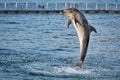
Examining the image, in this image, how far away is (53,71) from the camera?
2664 cm

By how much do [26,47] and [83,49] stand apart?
17.0 meters

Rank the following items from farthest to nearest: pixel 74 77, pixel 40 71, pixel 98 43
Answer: pixel 98 43, pixel 40 71, pixel 74 77

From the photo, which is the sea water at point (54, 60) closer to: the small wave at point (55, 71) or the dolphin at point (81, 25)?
the small wave at point (55, 71)

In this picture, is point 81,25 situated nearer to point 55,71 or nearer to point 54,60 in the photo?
point 55,71

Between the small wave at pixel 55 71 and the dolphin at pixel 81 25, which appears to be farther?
the small wave at pixel 55 71

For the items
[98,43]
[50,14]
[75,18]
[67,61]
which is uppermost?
[75,18]

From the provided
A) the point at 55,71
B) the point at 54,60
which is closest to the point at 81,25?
the point at 55,71

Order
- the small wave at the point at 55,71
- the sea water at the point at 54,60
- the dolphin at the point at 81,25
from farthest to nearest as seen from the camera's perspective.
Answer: the sea water at the point at 54,60
the small wave at the point at 55,71
the dolphin at the point at 81,25

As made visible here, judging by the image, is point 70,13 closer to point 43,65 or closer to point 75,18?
point 75,18

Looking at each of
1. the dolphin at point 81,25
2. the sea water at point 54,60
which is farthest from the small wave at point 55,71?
the dolphin at point 81,25

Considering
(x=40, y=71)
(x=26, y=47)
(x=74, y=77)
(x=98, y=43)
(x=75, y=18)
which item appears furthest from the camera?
(x=98, y=43)

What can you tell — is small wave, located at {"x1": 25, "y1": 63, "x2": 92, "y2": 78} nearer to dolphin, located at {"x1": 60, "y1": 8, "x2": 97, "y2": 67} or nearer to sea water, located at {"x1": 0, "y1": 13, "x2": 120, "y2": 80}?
sea water, located at {"x1": 0, "y1": 13, "x2": 120, "y2": 80}

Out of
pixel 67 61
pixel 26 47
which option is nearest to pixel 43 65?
pixel 67 61

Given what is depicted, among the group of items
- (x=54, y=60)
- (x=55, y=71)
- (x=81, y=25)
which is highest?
(x=81, y=25)
